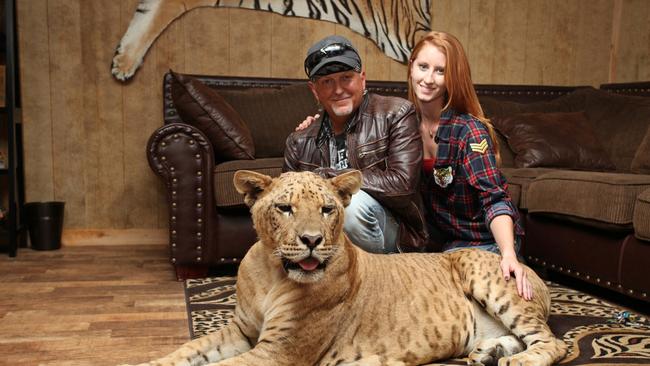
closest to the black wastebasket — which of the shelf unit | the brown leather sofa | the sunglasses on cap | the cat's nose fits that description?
the shelf unit

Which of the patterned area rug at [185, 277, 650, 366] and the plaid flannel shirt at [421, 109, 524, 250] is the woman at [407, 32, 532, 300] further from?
the patterned area rug at [185, 277, 650, 366]

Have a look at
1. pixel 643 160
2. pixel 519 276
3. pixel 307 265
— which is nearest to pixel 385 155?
pixel 519 276

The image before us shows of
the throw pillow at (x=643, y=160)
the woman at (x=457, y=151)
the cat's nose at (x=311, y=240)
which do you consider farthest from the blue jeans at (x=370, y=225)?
the throw pillow at (x=643, y=160)

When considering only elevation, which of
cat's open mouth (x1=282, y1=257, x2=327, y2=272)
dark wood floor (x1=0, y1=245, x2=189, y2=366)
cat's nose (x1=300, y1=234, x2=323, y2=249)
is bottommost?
dark wood floor (x1=0, y1=245, x2=189, y2=366)

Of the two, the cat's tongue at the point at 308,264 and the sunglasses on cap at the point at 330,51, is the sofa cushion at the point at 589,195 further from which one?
the cat's tongue at the point at 308,264

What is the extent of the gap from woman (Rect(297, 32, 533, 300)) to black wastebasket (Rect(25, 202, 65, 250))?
2779 mm

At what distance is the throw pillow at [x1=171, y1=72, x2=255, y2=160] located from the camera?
3787 millimetres

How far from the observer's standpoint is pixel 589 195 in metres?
3.16

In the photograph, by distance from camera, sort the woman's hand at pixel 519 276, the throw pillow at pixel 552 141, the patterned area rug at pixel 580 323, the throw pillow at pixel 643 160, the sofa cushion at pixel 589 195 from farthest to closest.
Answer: the throw pillow at pixel 552 141, the throw pillow at pixel 643 160, the sofa cushion at pixel 589 195, the patterned area rug at pixel 580 323, the woman's hand at pixel 519 276

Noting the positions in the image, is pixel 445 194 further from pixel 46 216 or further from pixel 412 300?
pixel 46 216

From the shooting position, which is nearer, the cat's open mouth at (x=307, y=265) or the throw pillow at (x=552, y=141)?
the cat's open mouth at (x=307, y=265)

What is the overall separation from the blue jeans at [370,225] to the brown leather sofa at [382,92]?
1038 mm

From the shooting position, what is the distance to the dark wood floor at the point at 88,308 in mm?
2379

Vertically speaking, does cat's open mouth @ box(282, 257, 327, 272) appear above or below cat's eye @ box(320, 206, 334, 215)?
below
